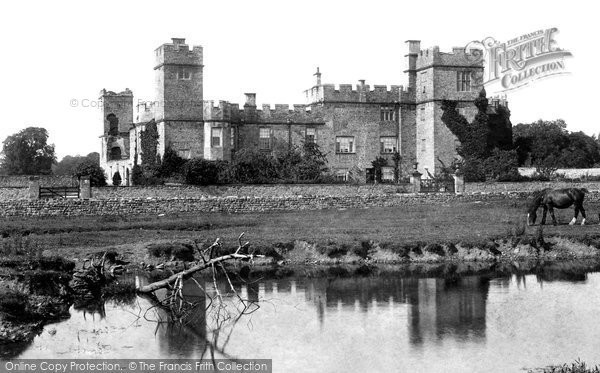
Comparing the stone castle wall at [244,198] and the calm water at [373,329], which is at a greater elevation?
the stone castle wall at [244,198]

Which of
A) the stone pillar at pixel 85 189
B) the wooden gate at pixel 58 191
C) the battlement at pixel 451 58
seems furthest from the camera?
the battlement at pixel 451 58

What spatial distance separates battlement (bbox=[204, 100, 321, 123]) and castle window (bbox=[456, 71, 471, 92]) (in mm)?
10044

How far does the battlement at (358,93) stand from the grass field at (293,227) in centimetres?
1891

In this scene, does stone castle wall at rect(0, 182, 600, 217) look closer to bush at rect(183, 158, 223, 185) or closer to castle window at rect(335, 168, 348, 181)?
bush at rect(183, 158, 223, 185)

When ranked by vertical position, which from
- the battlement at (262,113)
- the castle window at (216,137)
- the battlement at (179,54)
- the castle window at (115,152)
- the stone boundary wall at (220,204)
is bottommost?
the stone boundary wall at (220,204)

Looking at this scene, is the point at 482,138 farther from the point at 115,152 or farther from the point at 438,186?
the point at 115,152

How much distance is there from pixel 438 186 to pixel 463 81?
39.0ft

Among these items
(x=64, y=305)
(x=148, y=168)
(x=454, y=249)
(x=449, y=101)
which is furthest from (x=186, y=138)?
(x=64, y=305)

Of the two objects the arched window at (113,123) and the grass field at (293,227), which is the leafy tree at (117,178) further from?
the grass field at (293,227)

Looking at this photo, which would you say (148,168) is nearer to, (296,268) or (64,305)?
(296,268)

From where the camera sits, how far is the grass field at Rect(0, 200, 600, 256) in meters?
32.1

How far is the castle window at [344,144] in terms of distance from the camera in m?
61.5

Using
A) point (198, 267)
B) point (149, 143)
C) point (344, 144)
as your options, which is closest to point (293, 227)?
point (198, 267)

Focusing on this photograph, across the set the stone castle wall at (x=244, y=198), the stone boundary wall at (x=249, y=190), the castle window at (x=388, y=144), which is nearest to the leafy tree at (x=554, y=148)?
the castle window at (x=388, y=144)
